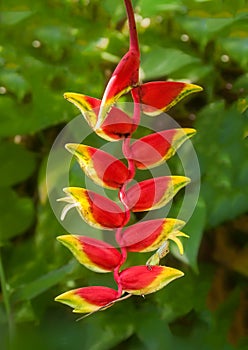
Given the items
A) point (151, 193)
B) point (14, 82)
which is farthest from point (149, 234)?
point (14, 82)

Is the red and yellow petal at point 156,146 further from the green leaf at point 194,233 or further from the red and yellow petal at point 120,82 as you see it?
the green leaf at point 194,233

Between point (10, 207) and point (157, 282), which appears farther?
point (10, 207)

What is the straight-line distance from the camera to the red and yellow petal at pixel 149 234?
393 millimetres

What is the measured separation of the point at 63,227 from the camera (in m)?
0.75

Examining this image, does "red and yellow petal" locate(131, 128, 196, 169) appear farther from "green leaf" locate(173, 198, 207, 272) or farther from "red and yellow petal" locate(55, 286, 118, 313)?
"green leaf" locate(173, 198, 207, 272)

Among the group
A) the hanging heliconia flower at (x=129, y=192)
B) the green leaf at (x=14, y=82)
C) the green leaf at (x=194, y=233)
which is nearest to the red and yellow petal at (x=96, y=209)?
the hanging heliconia flower at (x=129, y=192)

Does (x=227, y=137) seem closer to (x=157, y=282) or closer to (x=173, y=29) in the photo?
(x=173, y=29)

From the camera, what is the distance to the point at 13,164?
784 mm

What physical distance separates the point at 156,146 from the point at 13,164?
421mm

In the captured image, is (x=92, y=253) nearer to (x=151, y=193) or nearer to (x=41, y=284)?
(x=151, y=193)

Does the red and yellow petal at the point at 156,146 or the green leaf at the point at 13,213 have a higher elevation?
the red and yellow petal at the point at 156,146

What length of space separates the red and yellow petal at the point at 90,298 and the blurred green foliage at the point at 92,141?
0.84 feet

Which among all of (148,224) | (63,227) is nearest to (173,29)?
(63,227)

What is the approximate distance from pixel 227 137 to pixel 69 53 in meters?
0.18
